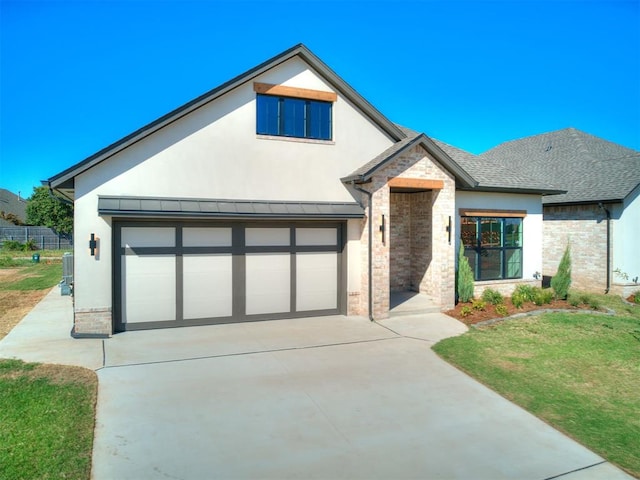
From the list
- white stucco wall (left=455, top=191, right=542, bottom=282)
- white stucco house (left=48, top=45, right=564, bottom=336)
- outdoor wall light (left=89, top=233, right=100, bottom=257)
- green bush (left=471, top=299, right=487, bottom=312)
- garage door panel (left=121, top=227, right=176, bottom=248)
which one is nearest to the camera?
outdoor wall light (left=89, top=233, right=100, bottom=257)

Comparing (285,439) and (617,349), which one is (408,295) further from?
(285,439)

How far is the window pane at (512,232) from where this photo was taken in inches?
578

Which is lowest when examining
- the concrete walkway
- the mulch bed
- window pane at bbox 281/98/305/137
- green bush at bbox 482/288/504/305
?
the concrete walkway

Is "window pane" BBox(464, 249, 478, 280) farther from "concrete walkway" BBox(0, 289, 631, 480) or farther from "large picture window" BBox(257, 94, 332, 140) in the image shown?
"large picture window" BBox(257, 94, 332, 140)

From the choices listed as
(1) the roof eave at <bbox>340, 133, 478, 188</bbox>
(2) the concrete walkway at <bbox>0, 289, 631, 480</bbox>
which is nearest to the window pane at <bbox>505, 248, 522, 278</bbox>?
(1) the roof eave at <bbox>340, 133, 478, 188</bbox>

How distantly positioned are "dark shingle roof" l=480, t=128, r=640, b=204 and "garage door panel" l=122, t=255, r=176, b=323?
1164 centimetres

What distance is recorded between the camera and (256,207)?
35.2 ft

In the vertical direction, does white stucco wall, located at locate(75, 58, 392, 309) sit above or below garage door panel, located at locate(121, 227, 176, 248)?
above

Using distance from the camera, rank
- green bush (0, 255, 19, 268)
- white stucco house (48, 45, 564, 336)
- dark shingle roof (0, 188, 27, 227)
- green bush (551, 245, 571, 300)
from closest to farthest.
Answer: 1. white stucco house (48, 45, 564, 336)
2. green bush (551, 245, 571, 300)
3. green bush (0, 255, 19, 268)
4. dark shingle roof (0, 188, 27, 227)

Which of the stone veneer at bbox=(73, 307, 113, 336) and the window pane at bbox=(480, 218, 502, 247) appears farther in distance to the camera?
the window pane at bbox=(480, 218, 502, 247)

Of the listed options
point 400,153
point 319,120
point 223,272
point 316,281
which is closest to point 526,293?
point 400,153

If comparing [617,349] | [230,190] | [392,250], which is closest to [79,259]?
[230,190]

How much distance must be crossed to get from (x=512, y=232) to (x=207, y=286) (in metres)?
10.5

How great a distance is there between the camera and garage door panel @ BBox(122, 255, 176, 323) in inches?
396
